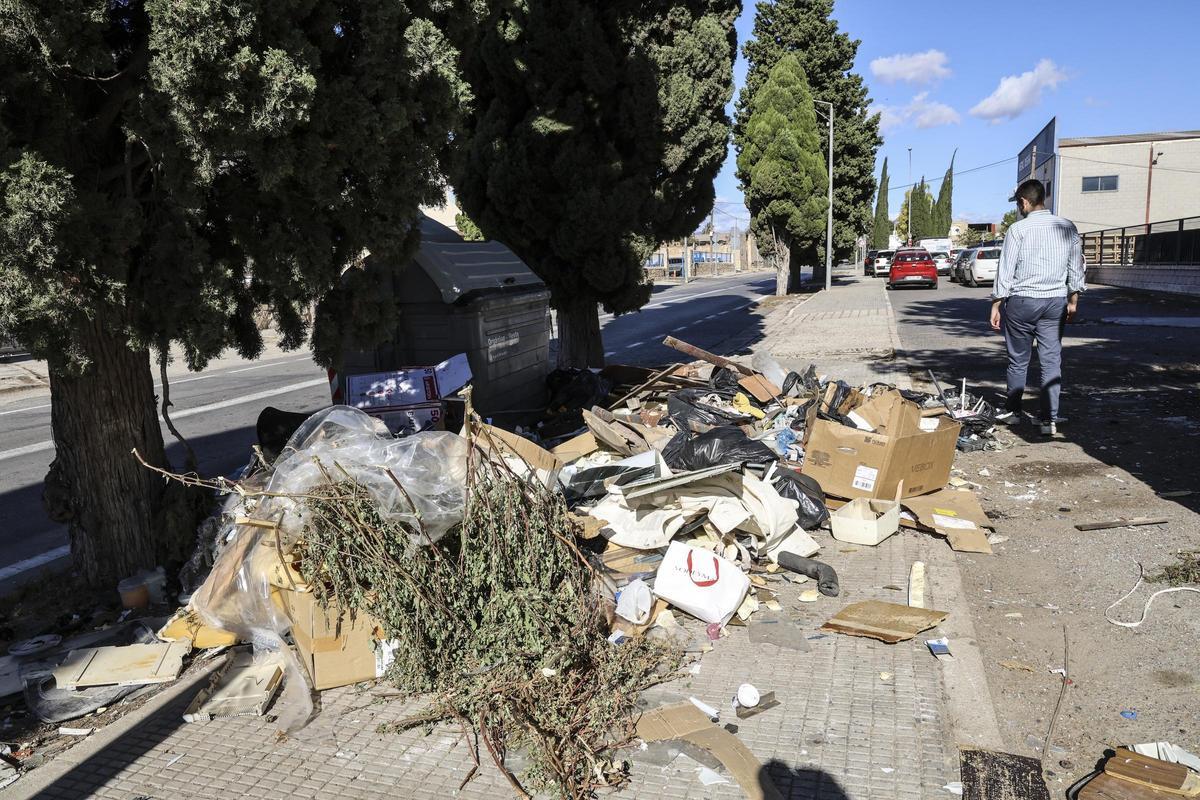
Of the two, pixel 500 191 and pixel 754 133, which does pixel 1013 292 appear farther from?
pixel 754 133

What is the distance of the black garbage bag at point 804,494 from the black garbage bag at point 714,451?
0.74 feet

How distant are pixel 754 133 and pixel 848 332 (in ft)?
45.7

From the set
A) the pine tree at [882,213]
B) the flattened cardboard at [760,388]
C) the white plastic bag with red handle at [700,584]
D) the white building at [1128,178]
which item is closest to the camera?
the white plastic bag with red handle at [700,584]

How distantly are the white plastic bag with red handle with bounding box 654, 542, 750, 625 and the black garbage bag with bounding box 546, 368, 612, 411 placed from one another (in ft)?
13.4

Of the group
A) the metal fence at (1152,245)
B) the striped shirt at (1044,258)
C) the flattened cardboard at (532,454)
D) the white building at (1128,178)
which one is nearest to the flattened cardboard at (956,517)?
the flattened cardboard at (532,454)

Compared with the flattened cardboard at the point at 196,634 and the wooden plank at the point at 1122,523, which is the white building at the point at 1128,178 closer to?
the wooden plank at the point at 1122,523

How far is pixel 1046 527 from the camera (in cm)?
547

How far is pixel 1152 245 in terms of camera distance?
91.9ft

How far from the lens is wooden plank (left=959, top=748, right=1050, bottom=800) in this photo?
113 inches

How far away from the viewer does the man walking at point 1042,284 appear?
7.34 m

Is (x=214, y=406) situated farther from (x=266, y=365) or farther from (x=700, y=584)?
(x=700, y=584)

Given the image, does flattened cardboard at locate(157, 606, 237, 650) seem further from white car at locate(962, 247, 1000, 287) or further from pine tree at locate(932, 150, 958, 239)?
pine tree at locate(932, 150, 958, 239)

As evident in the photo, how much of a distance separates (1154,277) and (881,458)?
85.8 ft

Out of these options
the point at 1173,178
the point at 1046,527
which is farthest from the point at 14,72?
the point at 1173,178
